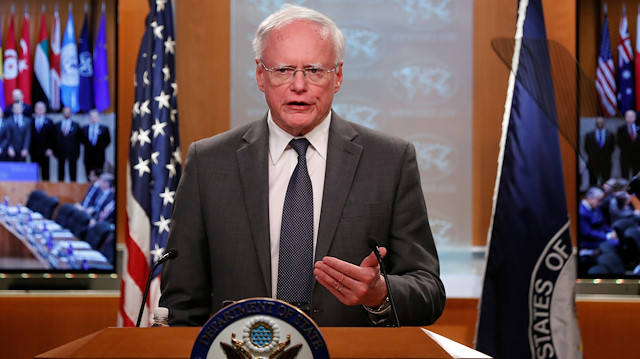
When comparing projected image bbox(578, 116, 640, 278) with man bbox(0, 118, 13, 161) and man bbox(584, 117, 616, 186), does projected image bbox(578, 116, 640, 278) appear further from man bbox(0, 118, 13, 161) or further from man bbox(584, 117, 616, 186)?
man bbox(0, 118, 13, 161)

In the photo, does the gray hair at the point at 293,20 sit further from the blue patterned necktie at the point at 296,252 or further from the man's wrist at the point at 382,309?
the man's wrist at the point at 382,309

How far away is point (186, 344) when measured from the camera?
131 cm

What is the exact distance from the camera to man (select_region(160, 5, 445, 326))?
1.97m

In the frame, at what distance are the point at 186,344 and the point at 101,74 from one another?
3749 mm

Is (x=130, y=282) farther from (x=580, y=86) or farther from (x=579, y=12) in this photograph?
(x=579, y=12)

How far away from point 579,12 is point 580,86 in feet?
2.01

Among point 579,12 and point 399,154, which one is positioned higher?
point 579,12

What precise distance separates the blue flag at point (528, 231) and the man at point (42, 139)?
119 inches

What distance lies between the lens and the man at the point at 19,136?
466 cm

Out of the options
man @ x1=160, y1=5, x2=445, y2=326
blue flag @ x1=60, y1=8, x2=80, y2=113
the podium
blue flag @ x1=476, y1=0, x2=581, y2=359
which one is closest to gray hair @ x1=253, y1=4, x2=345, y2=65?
man @ x1=160, y1=5, x2=445, y2=326

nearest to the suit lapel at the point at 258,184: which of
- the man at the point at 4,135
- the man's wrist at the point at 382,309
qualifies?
the man's wrist at the point at 382,309

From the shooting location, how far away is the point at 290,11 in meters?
2.00

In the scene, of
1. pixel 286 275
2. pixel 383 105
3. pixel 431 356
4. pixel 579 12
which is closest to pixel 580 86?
pixel 579 12

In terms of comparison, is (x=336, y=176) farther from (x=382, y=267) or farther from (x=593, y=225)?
(x=593, y=225)
